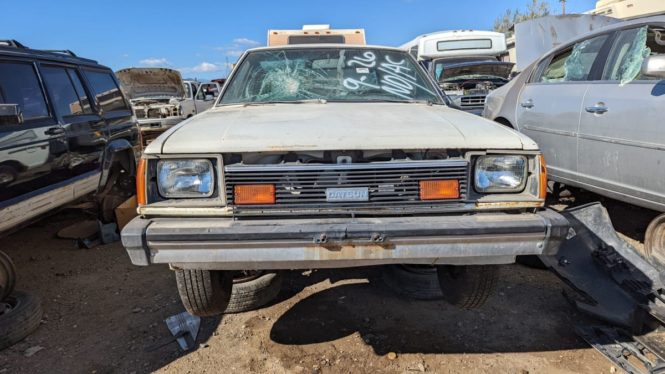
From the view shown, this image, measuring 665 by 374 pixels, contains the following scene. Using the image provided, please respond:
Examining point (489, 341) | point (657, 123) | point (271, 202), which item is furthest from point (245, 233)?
point (657, 123)

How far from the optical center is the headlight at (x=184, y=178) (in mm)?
2250

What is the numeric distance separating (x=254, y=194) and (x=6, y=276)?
221cm

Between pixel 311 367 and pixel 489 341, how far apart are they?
3.71 feet

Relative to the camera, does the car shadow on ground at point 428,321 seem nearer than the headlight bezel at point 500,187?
No

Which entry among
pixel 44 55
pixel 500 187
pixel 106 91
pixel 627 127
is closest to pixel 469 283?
pixel 500 187

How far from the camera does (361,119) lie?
2.60 m

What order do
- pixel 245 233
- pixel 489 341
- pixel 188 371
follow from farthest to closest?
pixel 489 341 → pixel 188 371 → pixel 245 233

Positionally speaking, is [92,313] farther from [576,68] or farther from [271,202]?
[576,68]

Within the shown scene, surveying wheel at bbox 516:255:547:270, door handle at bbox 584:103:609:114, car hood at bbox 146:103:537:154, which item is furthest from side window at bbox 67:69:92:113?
door handle at bbox 584:103:609:114

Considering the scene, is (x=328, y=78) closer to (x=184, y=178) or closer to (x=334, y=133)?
(x=334, y=133)

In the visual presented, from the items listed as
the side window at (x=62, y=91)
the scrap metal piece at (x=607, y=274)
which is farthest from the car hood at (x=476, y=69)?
the side window at (x=62, y=91)

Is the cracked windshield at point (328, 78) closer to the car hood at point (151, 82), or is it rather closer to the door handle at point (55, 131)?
the door handle at point (55, 131)

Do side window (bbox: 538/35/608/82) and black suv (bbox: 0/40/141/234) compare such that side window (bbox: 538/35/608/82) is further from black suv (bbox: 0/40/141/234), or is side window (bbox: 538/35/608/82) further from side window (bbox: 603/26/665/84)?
black suv (bbox: 0/40/141/234)

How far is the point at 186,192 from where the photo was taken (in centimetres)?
228
